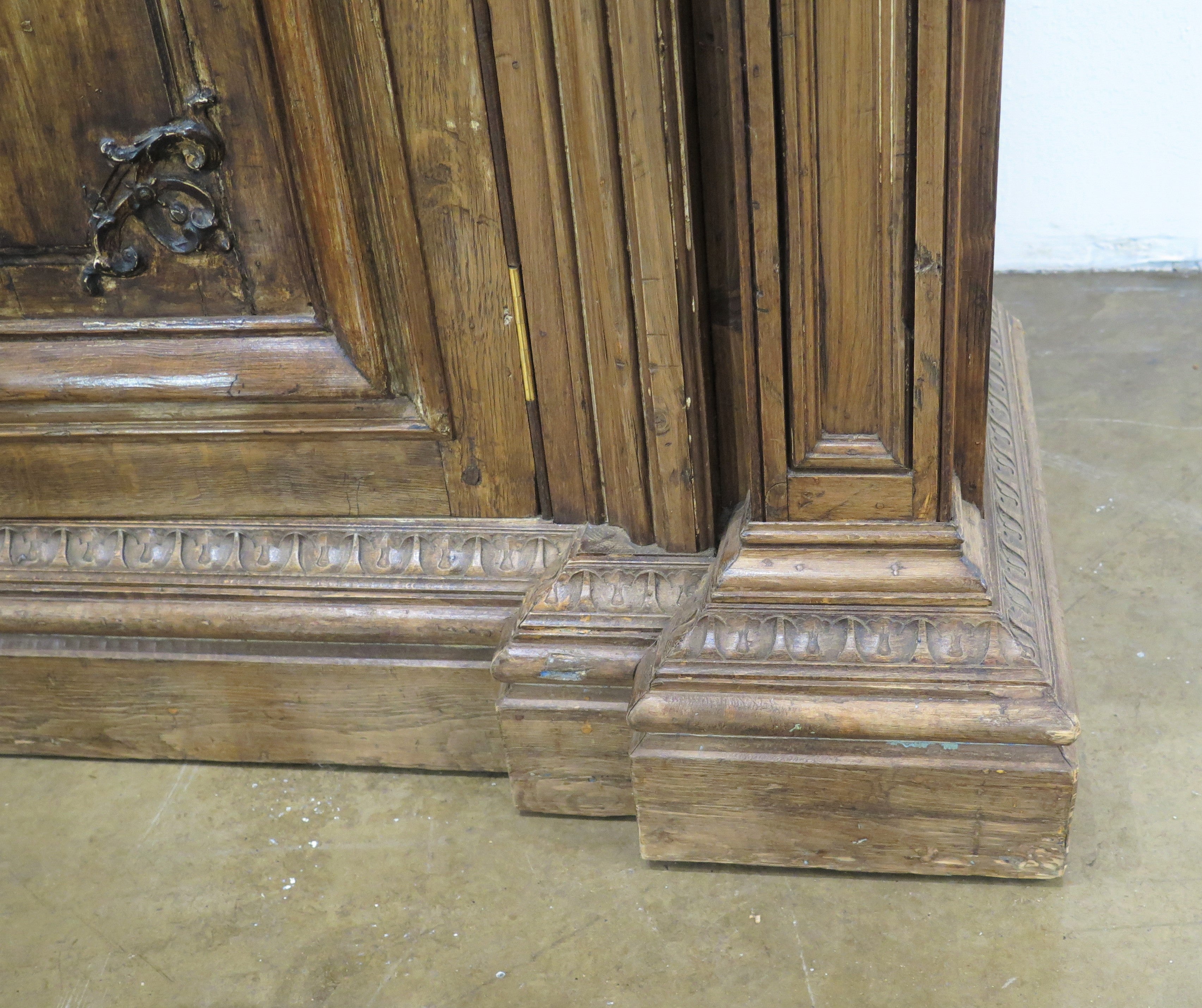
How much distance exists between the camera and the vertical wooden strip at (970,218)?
1002mm

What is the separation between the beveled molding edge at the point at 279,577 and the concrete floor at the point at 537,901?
21 cm

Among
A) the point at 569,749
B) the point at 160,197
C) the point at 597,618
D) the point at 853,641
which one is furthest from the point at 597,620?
the point at 160,197

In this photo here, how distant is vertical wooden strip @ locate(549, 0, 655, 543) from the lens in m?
1.04

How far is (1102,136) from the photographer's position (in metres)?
2.53

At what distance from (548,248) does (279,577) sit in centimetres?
50

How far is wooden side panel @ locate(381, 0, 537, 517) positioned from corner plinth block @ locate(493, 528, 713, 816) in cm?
12

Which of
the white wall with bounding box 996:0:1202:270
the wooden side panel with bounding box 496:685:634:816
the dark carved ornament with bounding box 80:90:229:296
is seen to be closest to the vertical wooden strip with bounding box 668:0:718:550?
the wooden side panel with bounding box 496:685:634:816

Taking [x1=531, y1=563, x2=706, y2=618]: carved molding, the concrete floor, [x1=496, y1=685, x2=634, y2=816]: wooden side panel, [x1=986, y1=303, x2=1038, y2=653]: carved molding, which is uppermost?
[x1=531, y1=563, x2=706, y2=618]: carved molding

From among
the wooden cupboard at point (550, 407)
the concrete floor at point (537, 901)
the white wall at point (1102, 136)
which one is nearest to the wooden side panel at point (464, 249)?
the wooden cupboard at point (550, 407)

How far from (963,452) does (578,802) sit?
1.85 feet

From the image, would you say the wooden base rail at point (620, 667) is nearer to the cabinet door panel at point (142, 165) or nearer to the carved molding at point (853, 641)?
the carved molding at point (853, 641)

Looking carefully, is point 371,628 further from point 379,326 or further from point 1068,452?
point 1068,452

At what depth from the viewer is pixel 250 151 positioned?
1184mm

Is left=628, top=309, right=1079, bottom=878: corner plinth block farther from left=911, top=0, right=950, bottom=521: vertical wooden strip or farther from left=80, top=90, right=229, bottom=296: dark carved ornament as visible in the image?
left=80, top=90, right=229, bottom=296: dark carved ornament
